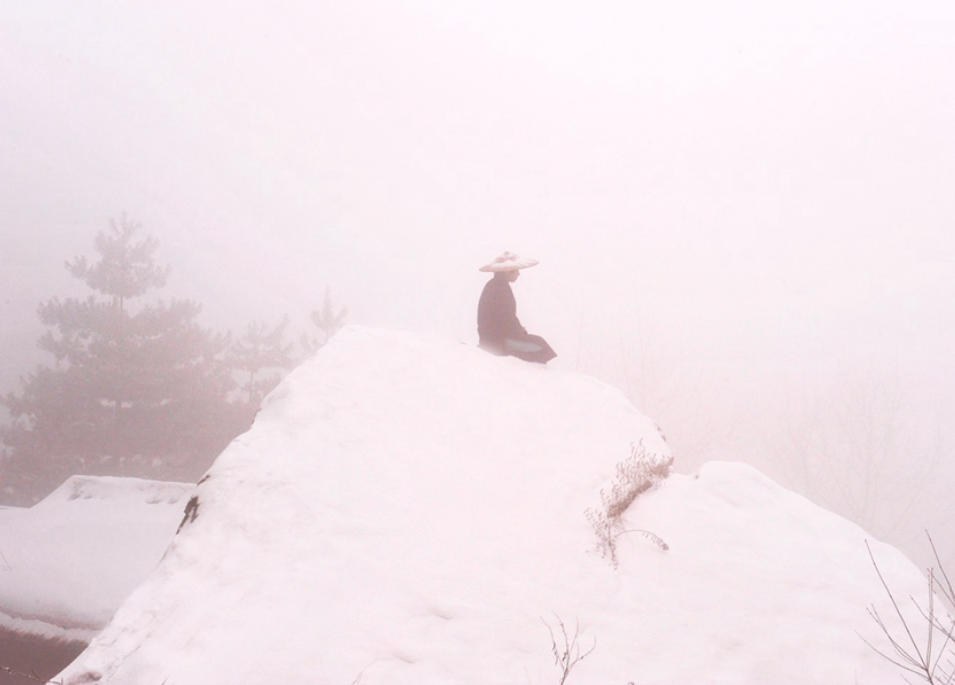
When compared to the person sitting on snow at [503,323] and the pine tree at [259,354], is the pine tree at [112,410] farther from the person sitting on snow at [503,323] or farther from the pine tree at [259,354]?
the person sitting on snow at [503,323]

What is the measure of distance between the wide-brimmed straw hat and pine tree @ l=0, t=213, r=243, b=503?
16549mm

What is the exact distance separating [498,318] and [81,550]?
9.74 meters

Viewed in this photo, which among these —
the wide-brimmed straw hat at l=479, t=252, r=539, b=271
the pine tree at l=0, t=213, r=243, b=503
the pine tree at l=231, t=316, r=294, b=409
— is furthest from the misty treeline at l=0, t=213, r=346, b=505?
the wide-brimmed straw hat at l=479, t=252, r=539, b=271

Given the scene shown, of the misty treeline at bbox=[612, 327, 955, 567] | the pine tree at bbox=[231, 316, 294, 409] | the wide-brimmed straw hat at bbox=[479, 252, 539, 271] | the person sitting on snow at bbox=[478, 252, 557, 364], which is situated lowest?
the misty treeline at bbox=[612, 327, 955, 567]

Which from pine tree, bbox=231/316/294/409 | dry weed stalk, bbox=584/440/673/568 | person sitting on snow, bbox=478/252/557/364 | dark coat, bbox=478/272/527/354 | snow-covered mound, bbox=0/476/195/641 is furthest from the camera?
pine tree, bbox=231/316/294/409

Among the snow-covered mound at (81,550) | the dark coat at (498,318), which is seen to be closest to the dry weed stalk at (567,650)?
the dark coat at (498,318)

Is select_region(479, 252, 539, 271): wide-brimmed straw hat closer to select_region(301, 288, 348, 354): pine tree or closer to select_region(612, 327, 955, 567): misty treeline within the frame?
select_region(612, 327, 955, 567): misty treeline

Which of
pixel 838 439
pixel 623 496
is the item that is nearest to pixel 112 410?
pixel 623 496

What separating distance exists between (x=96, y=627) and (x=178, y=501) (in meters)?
3.54

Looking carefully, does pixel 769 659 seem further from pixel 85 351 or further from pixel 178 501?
pixel 85 351

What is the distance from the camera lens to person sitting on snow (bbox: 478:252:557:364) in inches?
276

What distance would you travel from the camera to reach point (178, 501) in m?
12.3

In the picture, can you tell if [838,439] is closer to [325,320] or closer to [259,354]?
[325,320]

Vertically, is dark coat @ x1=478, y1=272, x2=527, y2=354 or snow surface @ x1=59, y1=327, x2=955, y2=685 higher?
dark coat @ x1=478, y1=272, x2=527, y2=354
